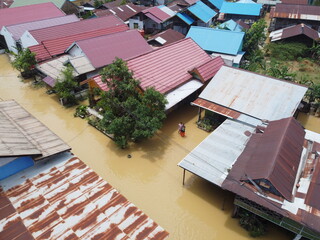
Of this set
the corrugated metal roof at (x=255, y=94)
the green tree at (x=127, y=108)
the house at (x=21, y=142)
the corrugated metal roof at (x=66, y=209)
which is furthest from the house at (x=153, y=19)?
the corrugated metal roof at (x=66, y=209)

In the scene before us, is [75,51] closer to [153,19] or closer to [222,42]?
[153,19]

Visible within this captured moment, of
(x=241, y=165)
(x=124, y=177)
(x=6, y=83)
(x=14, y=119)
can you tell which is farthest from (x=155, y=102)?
(x=6, y=83)

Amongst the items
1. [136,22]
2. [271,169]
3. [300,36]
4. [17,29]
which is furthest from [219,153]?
[136,22]

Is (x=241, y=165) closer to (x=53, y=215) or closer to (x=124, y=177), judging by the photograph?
(x=124, y=177)

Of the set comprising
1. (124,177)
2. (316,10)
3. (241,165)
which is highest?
(316,10)

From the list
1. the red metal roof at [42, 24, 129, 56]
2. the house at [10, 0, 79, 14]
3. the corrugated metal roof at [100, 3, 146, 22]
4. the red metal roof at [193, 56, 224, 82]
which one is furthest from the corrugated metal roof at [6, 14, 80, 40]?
the red metal roof at [193, 56, 224, 82]

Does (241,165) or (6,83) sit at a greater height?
(241,165)
